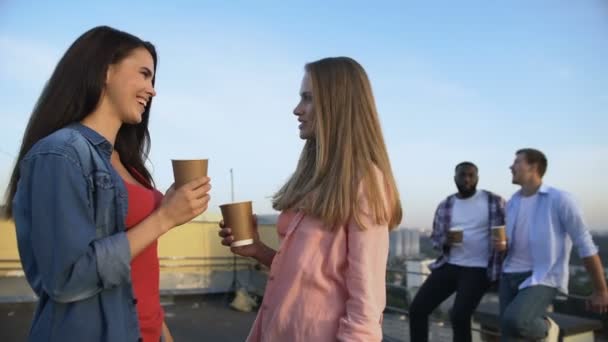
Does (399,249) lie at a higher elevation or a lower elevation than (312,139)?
lower

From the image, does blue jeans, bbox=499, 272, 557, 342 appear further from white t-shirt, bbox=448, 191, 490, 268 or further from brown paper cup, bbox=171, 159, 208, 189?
brown paper cup, bbox=171, 159, 208, 189

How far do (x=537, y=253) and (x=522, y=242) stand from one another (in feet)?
0.72

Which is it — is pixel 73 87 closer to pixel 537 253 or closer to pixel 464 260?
pixel 537 253

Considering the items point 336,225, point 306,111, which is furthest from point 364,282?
point 306,111

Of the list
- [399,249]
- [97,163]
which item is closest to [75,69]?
[97,163]

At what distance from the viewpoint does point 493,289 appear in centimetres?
460

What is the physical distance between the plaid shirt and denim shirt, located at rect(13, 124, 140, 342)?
3576mm

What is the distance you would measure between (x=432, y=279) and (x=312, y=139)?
9.90ft

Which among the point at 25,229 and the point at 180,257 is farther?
the point at 180,257

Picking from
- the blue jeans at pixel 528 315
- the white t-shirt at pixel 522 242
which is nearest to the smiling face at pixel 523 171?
the white t-shirt at pixel 522 242

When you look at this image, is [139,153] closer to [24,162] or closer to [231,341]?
[24,162]

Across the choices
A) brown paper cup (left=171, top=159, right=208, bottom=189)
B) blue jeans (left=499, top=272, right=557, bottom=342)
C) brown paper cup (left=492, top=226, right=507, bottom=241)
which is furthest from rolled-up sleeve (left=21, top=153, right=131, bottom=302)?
brown paper cup (left=492, top=226, right=507, bottom=241)

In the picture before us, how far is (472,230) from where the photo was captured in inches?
178

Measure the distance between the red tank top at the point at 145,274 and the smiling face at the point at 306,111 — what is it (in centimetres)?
62
